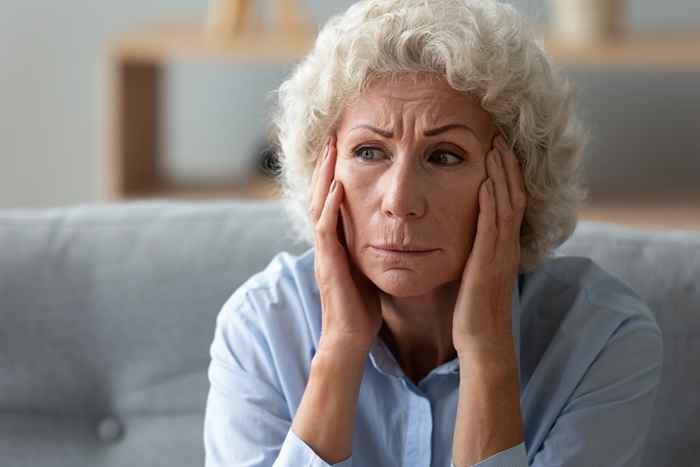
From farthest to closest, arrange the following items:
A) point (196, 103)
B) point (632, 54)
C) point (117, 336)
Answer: point (196, 103)
point (632, 54)
point (117, 336)

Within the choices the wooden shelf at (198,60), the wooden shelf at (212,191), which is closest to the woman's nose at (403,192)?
the wooden shelf at (198,60)

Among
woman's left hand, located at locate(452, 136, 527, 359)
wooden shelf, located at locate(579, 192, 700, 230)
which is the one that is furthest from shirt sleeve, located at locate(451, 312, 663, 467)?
wooden shelf, located at locate(579, 192, 700, 230)

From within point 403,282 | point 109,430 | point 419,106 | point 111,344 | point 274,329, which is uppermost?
point 419,106

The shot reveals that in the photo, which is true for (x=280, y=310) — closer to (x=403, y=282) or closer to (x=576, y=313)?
(x=403, y=282)

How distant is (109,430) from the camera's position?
1.98m

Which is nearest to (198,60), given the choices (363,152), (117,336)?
(117,336)

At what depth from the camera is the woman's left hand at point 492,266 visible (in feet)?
5.35

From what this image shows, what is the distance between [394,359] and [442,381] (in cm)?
7

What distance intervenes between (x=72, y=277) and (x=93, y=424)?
0.76ft

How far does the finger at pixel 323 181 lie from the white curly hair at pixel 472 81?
1.3 inches

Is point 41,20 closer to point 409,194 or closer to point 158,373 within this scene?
point 158,373

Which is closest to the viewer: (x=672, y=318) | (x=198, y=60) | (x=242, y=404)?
(x=242, y=404)

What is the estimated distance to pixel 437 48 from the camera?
1594 mm

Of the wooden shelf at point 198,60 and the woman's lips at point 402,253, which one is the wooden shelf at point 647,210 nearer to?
the wooden shelf at point 198,60
